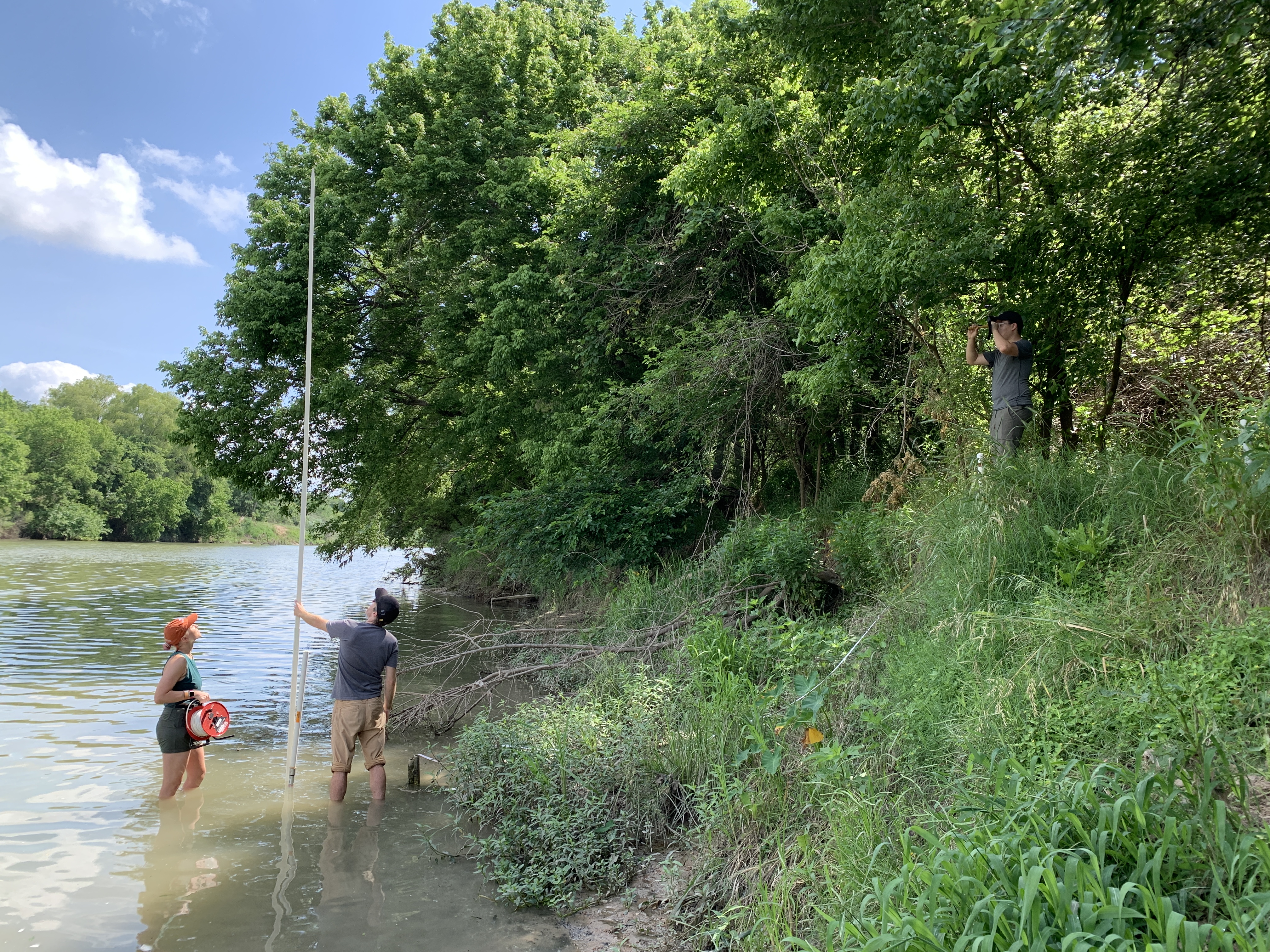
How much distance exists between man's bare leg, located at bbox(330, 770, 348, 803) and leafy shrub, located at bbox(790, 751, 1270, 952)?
16.7 ft

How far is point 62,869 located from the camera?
554 centimetres

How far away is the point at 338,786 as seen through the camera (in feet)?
23.0

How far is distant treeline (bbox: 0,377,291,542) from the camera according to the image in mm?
66688

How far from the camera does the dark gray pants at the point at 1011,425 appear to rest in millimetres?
6891

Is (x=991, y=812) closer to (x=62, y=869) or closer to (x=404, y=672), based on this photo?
(x=62, y=869)

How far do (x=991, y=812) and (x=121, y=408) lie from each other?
107294 millimetres

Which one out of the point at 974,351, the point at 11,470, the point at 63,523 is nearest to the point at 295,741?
the point at 974,351

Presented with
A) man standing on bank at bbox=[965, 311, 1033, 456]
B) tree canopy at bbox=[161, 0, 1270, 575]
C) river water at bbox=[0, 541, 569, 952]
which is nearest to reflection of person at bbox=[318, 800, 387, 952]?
river water at bbox=[0, 541, 569, 952]

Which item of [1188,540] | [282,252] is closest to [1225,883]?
[1188,540]

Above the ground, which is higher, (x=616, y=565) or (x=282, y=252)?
(x=282, y=252)

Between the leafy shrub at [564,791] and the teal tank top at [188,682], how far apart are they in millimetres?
2503

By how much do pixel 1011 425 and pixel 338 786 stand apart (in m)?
6.84

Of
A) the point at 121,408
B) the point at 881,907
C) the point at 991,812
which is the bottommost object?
the point at 881,907

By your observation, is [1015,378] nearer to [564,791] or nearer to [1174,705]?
[1174,705]
